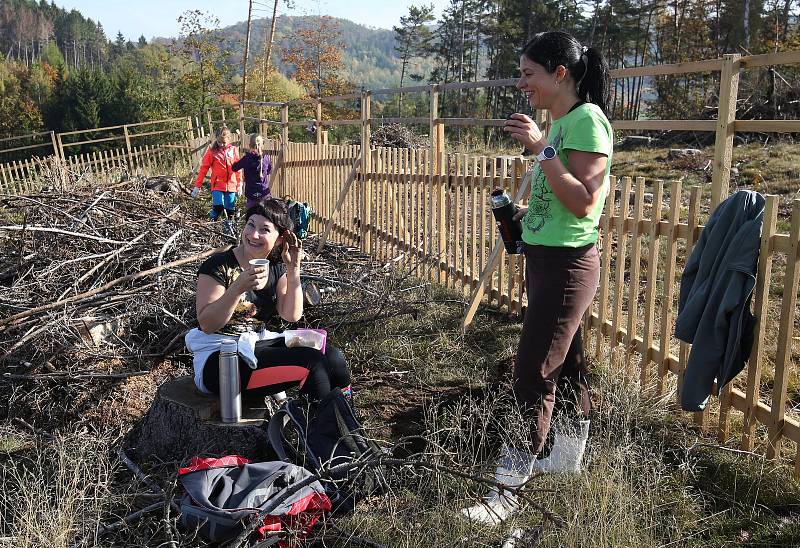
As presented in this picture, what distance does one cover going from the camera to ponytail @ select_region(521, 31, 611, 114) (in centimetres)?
250

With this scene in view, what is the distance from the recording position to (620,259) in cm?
404

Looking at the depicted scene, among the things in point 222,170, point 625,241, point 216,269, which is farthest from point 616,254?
point 222,170

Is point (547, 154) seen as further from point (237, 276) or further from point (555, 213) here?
point (237, 276)

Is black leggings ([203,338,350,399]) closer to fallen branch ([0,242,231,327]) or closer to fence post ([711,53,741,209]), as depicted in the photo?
fallen branch ([0,242,231,327])

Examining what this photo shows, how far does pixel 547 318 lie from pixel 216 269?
1.54 m

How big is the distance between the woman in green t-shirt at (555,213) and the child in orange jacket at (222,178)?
697cm

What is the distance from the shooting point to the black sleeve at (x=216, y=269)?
10.2 ft

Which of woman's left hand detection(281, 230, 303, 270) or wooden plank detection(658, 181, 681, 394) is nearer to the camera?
woman's left hand detection(281, 230, 303, 270)

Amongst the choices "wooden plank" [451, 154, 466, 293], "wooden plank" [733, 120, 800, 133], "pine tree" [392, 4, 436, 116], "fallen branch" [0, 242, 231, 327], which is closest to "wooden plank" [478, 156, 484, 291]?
"wooden plank" [451, 154, 466, 293]

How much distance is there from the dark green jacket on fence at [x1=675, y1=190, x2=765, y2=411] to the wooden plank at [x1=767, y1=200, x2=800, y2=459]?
0.13m

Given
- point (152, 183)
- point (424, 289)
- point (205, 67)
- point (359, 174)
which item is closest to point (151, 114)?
point (205, 67)

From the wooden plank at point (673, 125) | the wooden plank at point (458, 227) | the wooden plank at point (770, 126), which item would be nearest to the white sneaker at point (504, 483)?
the wooden plank at point (770, 126)

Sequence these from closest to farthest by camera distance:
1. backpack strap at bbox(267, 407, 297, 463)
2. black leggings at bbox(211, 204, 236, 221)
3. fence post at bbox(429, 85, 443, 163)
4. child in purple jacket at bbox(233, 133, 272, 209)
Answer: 1. backpack strap at bbox(267, 407, 297, 463)
2. fence post at bbox(429, 85, 443, 163)
3. child in purple jacket at bbox(233, 133, 272, 209)
4. black leggings at bbox(211, 204, 236, 221)

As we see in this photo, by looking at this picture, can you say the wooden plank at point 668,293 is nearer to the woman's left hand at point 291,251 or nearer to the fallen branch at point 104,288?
the woman's left hand at point 291,251
